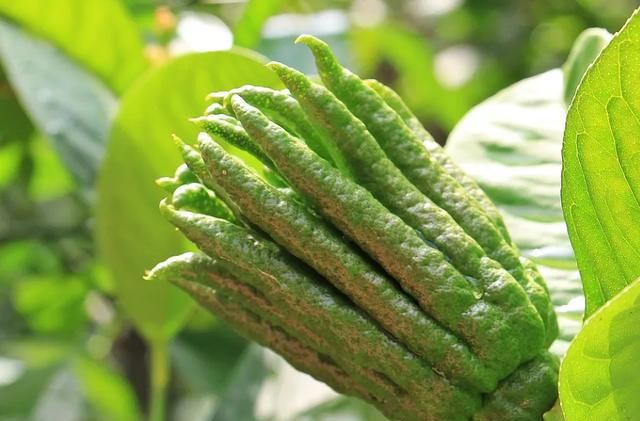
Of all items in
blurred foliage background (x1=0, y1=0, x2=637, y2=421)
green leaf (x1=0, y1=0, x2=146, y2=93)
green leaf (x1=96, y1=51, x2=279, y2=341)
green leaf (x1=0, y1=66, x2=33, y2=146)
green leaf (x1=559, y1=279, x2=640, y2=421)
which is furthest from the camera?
green leaf (x1=0, y1=66, x2=33, y2=146)

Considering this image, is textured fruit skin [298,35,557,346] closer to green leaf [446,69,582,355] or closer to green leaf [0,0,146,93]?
green leaf [446,69,582,355]

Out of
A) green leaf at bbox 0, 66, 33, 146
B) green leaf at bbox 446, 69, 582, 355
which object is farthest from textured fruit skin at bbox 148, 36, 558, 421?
green leaf at bbox 0, 66, 33, 146

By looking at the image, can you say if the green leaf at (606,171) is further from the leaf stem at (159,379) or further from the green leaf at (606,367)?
the leaf stem at (159,379)

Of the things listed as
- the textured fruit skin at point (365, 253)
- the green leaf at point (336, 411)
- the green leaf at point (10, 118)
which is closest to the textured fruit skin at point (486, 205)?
the textured fruit skin at point (365, 253)

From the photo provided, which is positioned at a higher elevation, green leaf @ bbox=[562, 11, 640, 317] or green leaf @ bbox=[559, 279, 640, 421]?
green leaf @ bbox=[562, 11, 640, 317]

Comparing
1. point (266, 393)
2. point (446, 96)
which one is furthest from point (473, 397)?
point (446, 96)

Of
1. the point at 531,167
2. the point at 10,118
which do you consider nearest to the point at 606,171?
the point at 531,167

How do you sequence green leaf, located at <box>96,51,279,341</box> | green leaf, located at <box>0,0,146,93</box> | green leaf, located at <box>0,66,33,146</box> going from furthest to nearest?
1. green leaf, located at <box>0,66,33,146</box>
2. green leaf, located at <box>0,0,146,93</box>
3. green leaf, located at <box>96,51,279,341</box>
